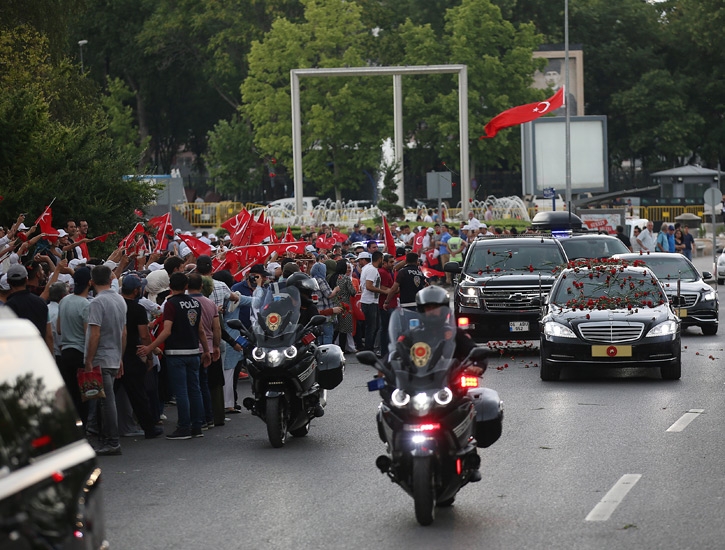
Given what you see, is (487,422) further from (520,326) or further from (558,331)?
(520,326)

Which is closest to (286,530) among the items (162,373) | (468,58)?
(162,373)

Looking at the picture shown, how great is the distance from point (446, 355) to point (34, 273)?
17.6 feet

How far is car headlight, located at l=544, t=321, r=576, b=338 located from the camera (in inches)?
702

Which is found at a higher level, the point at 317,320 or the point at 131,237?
Result: the point at 131,237

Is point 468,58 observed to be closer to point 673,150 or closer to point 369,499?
point 673,150

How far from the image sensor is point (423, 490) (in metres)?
9.05

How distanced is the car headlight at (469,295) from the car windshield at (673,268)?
16.7 feet

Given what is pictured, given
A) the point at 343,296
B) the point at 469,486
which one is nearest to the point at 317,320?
the point at 469,486

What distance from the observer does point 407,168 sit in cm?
8206

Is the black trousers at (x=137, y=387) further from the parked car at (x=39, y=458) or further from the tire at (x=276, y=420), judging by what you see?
the parked car at (x=39, y=458)

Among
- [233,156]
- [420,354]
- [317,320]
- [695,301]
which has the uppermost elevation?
[233,156]

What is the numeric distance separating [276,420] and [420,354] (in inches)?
156

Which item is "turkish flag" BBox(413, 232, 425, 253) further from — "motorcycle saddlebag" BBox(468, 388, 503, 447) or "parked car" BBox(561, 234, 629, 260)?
"motorcycle saddlebag" BBox(468, 388, 503, 447)

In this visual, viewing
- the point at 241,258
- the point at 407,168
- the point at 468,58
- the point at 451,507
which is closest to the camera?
the point at 451,507
